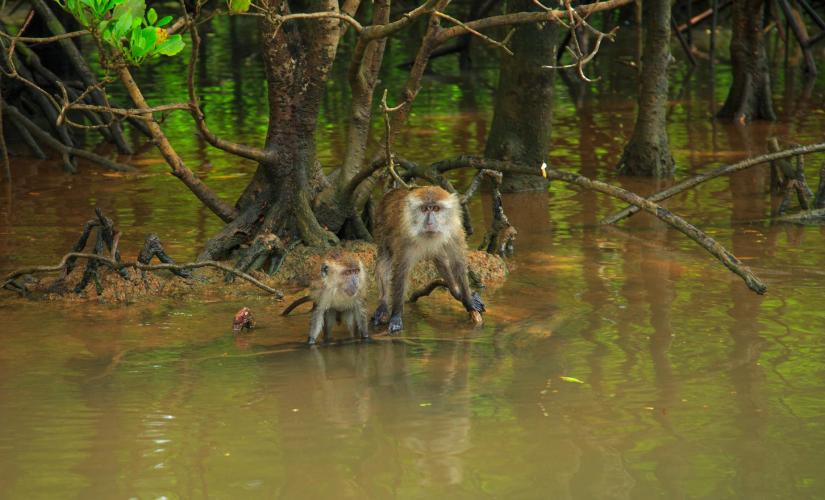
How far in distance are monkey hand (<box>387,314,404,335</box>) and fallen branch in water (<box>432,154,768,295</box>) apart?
1402 mm

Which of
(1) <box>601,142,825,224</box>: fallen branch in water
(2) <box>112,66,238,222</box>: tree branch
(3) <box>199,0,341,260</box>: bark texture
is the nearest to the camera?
(2) <box>112,66,238,222</box>: tree branch

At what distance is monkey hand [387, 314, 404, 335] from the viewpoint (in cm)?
727

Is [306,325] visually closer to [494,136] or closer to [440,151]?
[494,136]

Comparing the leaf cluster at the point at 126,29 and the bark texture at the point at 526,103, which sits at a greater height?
the leaf cluster at the point at 126,29

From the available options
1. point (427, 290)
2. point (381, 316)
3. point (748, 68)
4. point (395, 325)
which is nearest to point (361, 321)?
point (395, 325)

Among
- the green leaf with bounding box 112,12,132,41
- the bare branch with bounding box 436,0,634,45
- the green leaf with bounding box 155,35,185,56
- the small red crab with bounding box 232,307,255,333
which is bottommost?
the small red crab with bounding box 232,307,255,333

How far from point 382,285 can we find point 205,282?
1307 mm

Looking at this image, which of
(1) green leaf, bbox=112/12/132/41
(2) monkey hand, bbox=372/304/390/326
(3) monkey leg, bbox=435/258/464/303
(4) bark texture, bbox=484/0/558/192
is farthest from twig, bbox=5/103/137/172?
(1) green leaf, bbox=112/12/132/41

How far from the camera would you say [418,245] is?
24.3ft

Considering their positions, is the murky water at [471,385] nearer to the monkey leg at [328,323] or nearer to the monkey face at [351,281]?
the monkey leg at [328,323]

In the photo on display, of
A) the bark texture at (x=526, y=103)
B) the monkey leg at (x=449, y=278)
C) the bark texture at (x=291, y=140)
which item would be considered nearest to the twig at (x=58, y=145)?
the bark texture at (x=291, y=140)

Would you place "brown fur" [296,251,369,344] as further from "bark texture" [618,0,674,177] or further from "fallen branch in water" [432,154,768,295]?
"bark texture" [618,0,674,177]

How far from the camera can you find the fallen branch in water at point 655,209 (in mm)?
7309

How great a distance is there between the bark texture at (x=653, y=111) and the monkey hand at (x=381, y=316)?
4.93m
